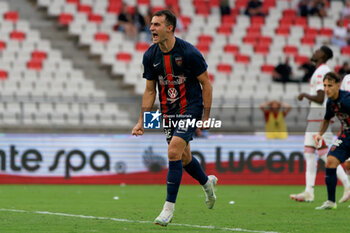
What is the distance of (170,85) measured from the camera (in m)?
8.08

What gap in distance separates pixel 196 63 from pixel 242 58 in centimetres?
1603

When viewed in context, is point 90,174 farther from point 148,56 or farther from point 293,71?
point 293,71

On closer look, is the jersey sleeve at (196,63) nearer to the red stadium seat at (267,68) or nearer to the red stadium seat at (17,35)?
the red stadium seat at (17,35)

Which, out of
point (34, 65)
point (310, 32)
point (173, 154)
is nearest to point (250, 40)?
point (310, 32)

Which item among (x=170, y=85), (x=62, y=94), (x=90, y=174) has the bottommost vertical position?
(x=90, y=174)

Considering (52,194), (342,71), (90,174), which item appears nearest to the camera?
(52,194)

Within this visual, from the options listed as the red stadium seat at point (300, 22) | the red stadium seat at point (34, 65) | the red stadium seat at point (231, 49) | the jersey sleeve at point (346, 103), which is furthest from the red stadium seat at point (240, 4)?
the jersey sleeve at point (346, 103)

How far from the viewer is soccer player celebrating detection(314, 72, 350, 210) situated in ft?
31.4

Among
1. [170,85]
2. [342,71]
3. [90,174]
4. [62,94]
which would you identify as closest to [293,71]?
[342,71]

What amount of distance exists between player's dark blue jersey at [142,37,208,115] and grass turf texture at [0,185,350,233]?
1.34 m

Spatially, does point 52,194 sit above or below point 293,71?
below

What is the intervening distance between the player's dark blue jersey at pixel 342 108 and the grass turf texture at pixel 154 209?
1.21 meters

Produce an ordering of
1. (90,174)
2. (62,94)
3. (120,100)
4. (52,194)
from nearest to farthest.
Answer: (52,194)
(90,174)
(120,100)
(62,94)

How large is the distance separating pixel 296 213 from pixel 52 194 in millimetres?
5162
